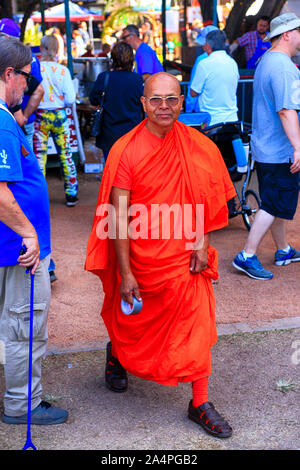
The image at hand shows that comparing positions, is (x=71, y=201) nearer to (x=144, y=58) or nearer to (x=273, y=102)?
(x=144, y=58)

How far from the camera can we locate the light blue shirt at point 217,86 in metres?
6.80

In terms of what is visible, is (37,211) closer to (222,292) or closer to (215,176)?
(215,176)

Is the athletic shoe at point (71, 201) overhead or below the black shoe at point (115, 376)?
below

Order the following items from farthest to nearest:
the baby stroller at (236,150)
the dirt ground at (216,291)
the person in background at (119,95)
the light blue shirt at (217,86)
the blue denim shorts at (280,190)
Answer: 1. the light blue shirt at (217,86)
2. the baby stroller at (236,150)
3. the person in background at (119,95)
4. the blue denim shorts at (280,190)
5. the dirt ground at (216,291)

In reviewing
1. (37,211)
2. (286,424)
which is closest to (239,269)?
(286,424)

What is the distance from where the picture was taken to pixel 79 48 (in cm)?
1955

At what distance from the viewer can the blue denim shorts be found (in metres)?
5.27

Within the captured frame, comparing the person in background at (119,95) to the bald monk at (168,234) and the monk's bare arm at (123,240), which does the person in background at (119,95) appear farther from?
the monk's bare arm at (123,240)

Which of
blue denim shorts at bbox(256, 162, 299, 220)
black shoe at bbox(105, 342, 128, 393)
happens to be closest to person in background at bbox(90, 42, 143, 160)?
blue denim shorts at bbox(256, 162, 299, 220)

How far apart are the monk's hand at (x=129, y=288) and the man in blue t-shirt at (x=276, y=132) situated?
95.4 inches

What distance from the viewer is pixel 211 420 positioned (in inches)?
124

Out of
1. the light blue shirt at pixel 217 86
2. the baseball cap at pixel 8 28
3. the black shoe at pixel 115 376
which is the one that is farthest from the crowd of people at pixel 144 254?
the light blue shirt at pixel 217 86

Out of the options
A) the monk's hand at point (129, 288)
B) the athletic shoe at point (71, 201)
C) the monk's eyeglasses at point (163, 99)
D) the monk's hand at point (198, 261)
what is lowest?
the athletic shoe at point (71, 201)

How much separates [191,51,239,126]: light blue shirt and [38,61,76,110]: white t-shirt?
1.55 m
